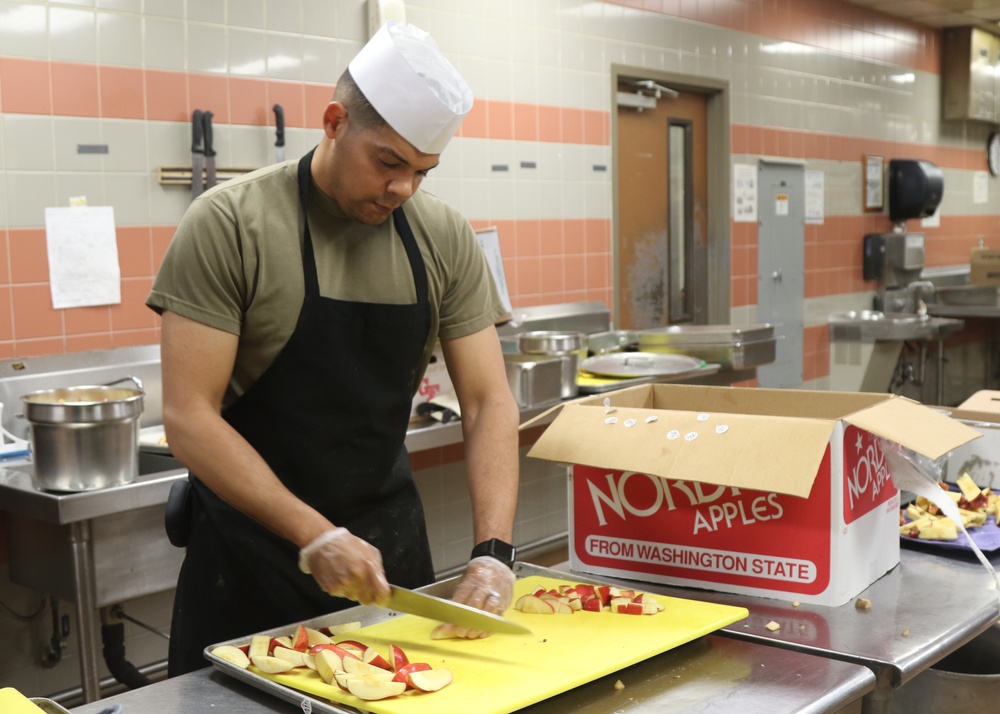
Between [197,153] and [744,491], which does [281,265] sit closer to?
[744,491]

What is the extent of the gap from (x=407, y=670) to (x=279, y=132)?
9.55 ft

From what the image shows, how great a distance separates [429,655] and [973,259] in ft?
25.1

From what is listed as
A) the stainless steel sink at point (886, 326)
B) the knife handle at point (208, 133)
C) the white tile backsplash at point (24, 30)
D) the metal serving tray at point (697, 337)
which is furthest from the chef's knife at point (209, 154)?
the stainless steel sink at point (886, 326)

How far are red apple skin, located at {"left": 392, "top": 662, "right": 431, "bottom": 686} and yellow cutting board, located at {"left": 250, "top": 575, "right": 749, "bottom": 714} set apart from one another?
23mm

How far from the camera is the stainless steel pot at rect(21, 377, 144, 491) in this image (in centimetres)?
254

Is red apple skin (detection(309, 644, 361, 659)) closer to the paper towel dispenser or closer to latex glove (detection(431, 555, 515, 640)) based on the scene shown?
latex glove (detection(431, 555, 515, 640))

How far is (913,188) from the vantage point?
312 inches

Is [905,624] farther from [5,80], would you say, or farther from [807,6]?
[807,6]

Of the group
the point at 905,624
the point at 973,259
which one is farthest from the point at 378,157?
the point at 973,259

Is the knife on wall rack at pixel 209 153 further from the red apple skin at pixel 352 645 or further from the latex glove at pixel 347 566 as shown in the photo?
the red apple skin at pixel 352 645

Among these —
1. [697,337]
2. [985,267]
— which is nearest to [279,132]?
[697,337]

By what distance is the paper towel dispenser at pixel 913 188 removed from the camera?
7.91 meters

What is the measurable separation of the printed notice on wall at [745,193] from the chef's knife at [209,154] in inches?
142

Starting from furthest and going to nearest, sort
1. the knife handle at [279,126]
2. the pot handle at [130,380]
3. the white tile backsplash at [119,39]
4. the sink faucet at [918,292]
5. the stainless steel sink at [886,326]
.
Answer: the sink faucet at [918,292], the stainless steel sink at [886,326], the knife handle at [279,126], the white tile backsplash at [119,39], the pot handle at [130,380]
